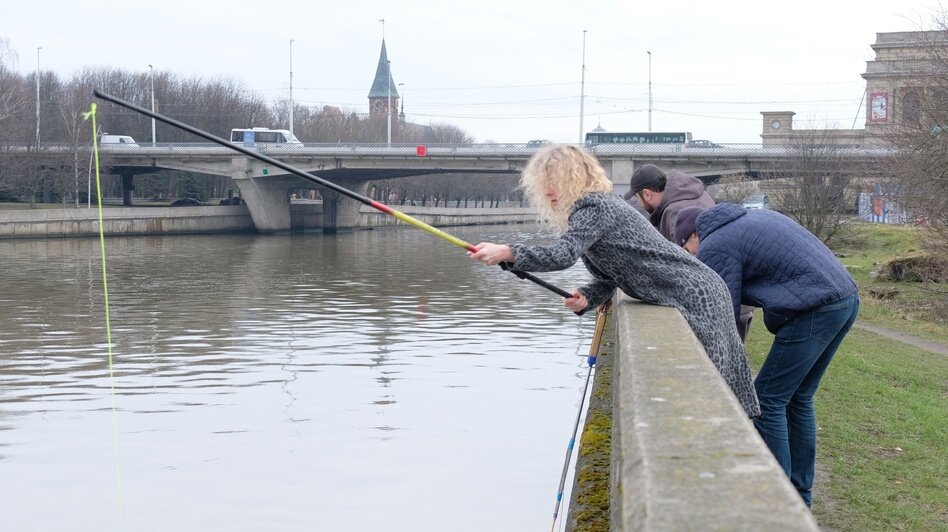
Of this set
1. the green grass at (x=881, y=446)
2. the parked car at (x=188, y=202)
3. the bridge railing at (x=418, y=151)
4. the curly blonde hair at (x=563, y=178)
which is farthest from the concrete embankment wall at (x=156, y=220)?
the curly blonde hair at (x=563, y=178)

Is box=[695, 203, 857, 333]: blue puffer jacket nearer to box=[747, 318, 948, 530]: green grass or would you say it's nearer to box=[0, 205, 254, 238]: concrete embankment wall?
box=[747, 318, 948, 530]: green grass

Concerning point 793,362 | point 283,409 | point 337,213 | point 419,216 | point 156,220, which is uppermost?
point 793,362

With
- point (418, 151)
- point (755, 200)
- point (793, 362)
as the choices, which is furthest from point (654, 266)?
point (418, 151)

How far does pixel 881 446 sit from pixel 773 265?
3380 millimetres

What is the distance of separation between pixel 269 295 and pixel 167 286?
10.8 feet

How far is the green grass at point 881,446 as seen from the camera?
240 inches

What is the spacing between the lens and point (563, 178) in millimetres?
4738

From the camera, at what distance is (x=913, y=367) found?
12773 mm

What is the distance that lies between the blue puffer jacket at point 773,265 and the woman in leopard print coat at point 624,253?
0.33 metres

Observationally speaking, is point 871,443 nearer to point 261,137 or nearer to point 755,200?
point 755,200

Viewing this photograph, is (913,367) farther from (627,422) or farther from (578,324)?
(627,422)

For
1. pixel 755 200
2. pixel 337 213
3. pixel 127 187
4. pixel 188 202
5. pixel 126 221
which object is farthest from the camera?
pixel 188 202

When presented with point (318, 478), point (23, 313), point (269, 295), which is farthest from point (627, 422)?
point (269, 295)

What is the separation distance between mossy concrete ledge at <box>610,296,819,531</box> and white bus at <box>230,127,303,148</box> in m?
66.5
